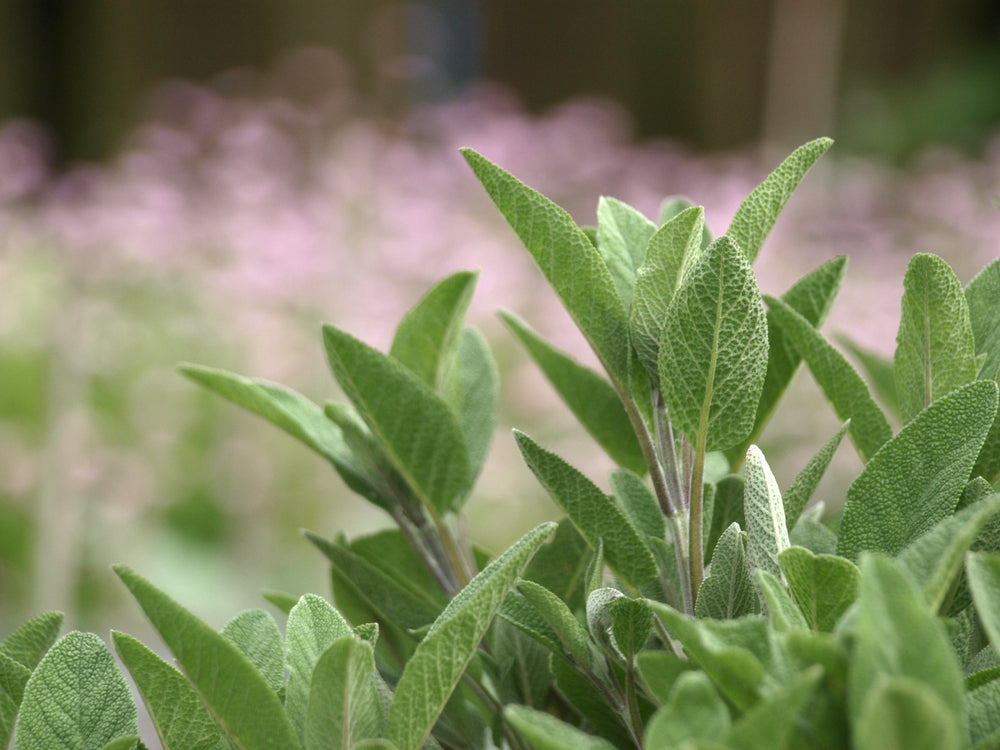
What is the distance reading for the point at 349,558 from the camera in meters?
0.52

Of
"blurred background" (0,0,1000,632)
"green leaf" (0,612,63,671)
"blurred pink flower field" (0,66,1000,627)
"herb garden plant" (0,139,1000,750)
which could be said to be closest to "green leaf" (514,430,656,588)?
"herb garden plant" (0,139,1000,750)

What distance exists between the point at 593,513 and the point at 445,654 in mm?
109

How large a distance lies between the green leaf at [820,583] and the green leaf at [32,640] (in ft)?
1.00

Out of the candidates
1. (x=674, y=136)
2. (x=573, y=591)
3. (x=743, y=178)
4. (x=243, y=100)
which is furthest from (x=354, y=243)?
(x=674, y=136)

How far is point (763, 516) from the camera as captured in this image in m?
0.40

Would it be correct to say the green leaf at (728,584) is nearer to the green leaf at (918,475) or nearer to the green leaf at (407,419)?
the green leaf at (918,475)

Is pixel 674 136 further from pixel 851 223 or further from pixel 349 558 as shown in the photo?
pixel 349 558

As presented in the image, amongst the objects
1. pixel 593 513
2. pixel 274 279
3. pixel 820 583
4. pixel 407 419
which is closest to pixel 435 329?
pixel 407 419

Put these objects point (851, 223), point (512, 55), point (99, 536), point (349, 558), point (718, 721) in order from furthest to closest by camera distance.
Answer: point (512, 55)
point (851, 223)
point (99, 536)
point (349, 558)
point (718, 721)

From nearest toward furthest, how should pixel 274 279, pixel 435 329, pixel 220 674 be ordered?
pixel 220 674 → pixel 435 329 → pixel 274 279

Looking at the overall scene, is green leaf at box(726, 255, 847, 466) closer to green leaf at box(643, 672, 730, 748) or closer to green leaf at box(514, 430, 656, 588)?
green leaf at box(514, 430, 656, 588)

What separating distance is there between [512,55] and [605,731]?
7.40m

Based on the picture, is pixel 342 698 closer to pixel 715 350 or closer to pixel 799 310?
pixel 715 350

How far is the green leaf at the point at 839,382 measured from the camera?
0.49 meters
